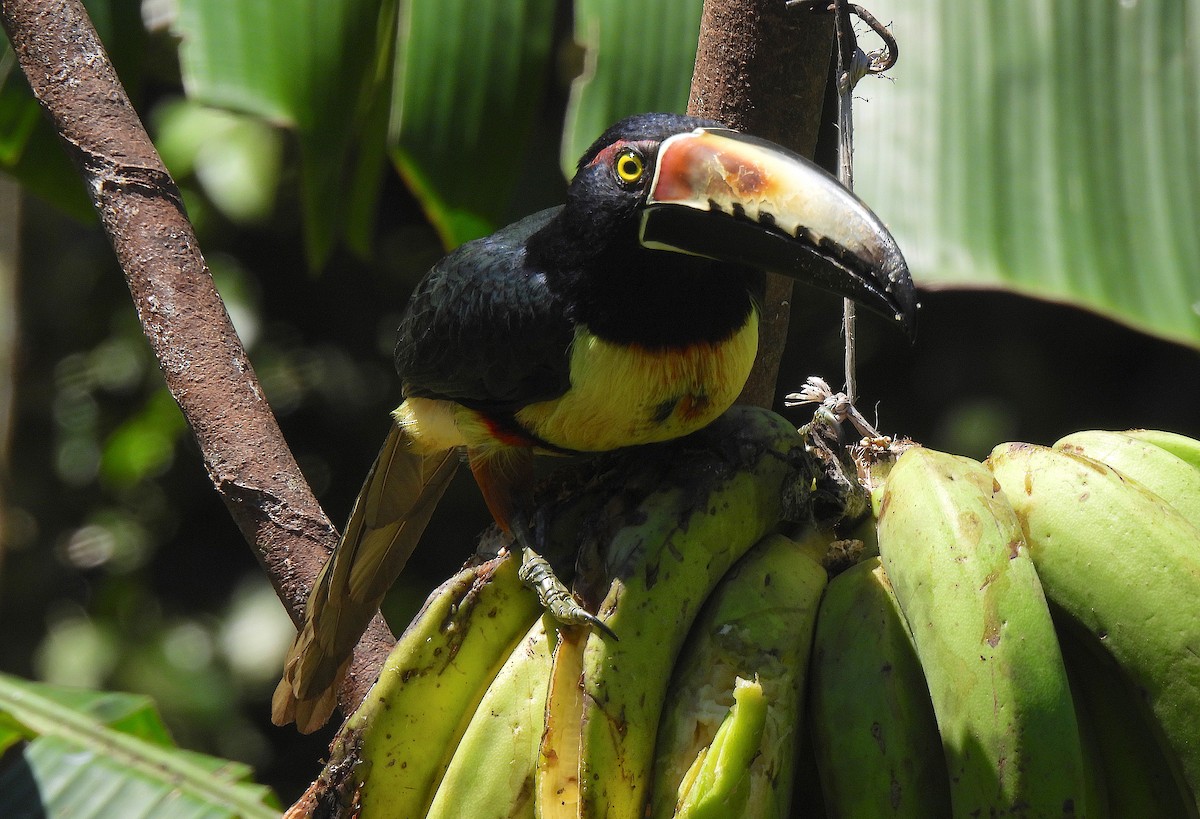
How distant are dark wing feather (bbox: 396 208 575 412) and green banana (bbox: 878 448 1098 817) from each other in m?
0.71

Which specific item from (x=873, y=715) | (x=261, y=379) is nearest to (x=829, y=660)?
(x=873, y=715)

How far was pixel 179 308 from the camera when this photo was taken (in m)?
1.69

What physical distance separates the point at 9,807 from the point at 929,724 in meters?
1.24

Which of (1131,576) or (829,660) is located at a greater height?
(1131,576)

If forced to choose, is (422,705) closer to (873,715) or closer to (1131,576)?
(873,715)

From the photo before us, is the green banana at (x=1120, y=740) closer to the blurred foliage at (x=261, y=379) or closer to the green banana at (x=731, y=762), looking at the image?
the green banana at (x=731, y=762)

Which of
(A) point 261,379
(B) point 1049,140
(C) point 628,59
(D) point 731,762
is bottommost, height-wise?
(A) point 261,379

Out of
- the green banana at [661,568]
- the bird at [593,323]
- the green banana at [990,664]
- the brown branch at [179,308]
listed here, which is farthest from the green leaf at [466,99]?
the green banana at [990,664]

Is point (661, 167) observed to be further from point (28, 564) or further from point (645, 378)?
point (28, 564)

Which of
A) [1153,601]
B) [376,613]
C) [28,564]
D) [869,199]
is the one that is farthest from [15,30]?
[28,564]

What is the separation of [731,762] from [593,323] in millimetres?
803

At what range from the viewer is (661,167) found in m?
1.39

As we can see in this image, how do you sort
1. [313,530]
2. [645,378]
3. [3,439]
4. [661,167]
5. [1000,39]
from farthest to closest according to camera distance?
[3,439]
[1000,39]
[313,530]
[645,378]
[661,167]

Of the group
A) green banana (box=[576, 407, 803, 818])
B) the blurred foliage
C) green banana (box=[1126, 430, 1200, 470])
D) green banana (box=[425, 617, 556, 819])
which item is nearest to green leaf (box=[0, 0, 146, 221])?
the blurred foliage
